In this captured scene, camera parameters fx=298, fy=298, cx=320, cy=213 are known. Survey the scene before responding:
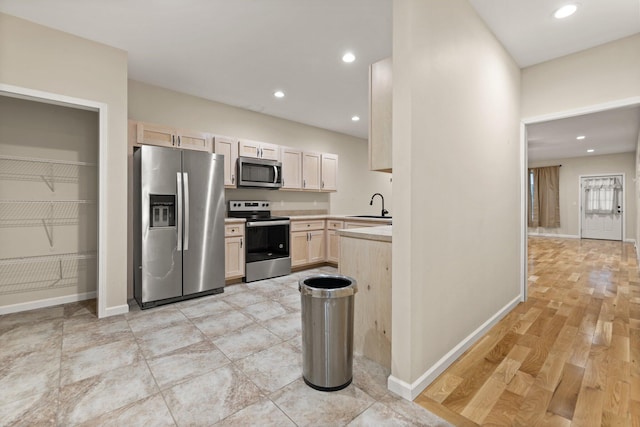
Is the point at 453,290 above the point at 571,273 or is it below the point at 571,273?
above

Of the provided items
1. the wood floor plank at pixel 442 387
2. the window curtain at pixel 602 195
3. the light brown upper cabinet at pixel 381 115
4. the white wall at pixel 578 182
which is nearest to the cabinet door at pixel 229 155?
the light brown upper cabinet at pixel 381 115

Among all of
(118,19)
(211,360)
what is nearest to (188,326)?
(211,360)

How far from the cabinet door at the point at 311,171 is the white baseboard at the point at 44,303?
332 centimetres

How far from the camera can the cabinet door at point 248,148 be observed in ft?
14.2

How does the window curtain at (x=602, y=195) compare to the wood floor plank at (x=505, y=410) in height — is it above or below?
above

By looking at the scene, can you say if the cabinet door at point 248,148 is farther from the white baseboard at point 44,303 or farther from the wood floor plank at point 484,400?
the wood floor plank at point 484,400

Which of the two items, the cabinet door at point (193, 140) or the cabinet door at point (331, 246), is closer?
the cabinet door at point (193, 140)

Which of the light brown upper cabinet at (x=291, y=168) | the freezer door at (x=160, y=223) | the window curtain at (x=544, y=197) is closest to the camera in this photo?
the freezer door at (x=160, y=223)

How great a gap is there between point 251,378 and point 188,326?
44.2 inches

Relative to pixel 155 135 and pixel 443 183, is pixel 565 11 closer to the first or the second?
pixel 443 183

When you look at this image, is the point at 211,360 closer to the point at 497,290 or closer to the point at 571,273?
the point at 497,290

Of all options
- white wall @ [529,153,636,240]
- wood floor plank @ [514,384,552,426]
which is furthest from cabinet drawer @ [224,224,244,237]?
white wall @ [529,153,636,240]

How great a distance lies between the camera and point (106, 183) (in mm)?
2939

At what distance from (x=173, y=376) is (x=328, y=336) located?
1055mm
